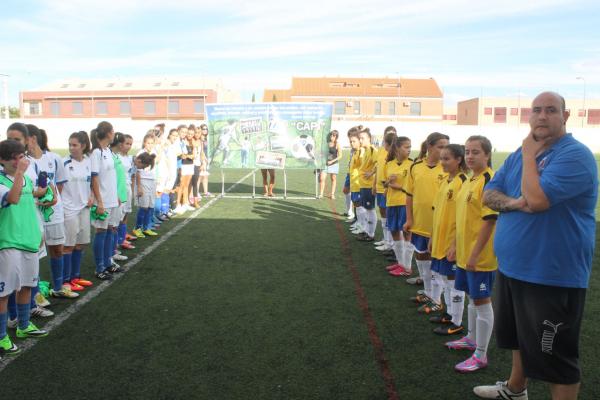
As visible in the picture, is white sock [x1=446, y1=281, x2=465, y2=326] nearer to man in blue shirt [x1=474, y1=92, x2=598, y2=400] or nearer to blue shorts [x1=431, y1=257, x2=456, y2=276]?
blue shorts [x1=431, y1=257, x2=456, y2=276]

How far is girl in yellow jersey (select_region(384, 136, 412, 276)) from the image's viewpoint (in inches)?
258

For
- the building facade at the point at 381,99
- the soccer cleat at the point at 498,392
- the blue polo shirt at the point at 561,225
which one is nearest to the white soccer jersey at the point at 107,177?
the soccer cleat at the point at 498,392

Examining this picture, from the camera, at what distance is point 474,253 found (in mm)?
3684

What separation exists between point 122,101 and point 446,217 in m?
61.1

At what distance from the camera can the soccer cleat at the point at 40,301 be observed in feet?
17.0

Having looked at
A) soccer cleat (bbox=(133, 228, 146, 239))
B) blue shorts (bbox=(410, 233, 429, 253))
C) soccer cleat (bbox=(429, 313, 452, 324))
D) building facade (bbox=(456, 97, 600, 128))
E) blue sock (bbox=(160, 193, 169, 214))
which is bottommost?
soccer cleat (bbox=(429, 313, 452, 324))

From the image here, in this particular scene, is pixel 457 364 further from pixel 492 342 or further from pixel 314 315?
pixel 314 315

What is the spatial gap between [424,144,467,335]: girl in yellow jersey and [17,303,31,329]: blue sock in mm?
3723

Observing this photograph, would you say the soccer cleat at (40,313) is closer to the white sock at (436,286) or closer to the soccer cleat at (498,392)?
the white sock at (436,286)

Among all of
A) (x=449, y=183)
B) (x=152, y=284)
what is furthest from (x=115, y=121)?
(x=449, y=183)

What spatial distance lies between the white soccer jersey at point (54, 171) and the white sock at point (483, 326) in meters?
4.12

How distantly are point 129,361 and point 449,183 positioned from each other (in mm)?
3123

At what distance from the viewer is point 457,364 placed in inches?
159

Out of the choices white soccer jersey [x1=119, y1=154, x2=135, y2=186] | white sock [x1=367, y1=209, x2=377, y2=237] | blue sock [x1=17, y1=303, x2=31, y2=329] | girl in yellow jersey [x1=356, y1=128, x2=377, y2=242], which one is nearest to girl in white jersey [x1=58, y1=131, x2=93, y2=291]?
blue sock [x1=17, y1=303, x2=31, y2=329]
